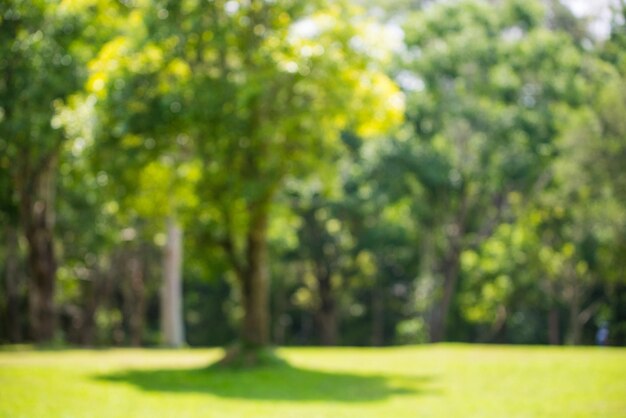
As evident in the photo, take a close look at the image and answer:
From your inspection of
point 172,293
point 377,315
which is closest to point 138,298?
point 172,293

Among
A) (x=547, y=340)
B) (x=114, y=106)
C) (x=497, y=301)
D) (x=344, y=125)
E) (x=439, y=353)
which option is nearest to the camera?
(x=114, y=106)

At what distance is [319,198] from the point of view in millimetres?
38125

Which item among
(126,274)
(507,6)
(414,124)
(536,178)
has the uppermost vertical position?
(507,6)

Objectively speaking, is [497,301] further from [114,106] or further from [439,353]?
[114,106]

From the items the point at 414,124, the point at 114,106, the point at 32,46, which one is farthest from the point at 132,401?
the point at 414,124

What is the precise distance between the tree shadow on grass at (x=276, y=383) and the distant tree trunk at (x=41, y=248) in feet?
26.8

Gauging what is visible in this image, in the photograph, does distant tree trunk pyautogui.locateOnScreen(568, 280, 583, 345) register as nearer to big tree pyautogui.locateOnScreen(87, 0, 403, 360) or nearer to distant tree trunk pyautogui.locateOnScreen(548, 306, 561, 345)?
distant tree trunk pyautogui.locateOnScreen(548, 306, 561, 345)

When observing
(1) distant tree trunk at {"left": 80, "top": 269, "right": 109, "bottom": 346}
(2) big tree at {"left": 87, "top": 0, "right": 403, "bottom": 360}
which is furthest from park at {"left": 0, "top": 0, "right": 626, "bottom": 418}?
(1) distant tree trunk at {"left": 80, "top": 269, "right": 109, "bottom": 346}

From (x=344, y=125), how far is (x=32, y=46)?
8082mm

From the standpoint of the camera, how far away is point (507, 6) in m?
32.6

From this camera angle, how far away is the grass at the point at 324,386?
11.6 metres

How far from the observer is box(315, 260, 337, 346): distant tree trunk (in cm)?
4162

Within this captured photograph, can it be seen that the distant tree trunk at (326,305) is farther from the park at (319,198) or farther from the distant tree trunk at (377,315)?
the distant tree trunk at (377,315)

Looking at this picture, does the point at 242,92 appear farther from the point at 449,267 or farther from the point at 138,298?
the point at 138,298
